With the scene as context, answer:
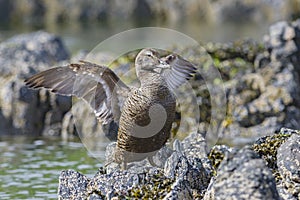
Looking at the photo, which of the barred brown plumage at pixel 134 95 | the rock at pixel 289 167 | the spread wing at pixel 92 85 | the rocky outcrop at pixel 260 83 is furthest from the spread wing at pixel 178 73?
the rocky outcrop at pixel 260 83

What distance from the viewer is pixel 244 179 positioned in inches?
315

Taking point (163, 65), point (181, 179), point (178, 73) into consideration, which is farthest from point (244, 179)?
point (178, 73)

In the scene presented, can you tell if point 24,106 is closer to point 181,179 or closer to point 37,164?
point 37,164

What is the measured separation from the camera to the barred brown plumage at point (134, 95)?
10953 millimetres

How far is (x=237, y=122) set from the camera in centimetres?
1811

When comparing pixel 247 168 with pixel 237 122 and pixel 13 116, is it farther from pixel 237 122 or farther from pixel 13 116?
pixel 13 116

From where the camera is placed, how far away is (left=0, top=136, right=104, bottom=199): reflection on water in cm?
1312

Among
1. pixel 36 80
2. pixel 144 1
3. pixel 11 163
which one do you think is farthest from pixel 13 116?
pixel 144 1

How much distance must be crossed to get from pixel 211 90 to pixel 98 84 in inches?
274

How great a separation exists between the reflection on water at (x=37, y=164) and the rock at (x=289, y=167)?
3.76 metres

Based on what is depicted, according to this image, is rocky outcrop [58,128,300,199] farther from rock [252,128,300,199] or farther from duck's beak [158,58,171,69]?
duck's beak [158,58,171,69]

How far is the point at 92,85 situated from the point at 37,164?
363 cm

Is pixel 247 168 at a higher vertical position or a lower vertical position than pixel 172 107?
lower

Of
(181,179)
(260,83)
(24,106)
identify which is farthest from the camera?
(24,106)
